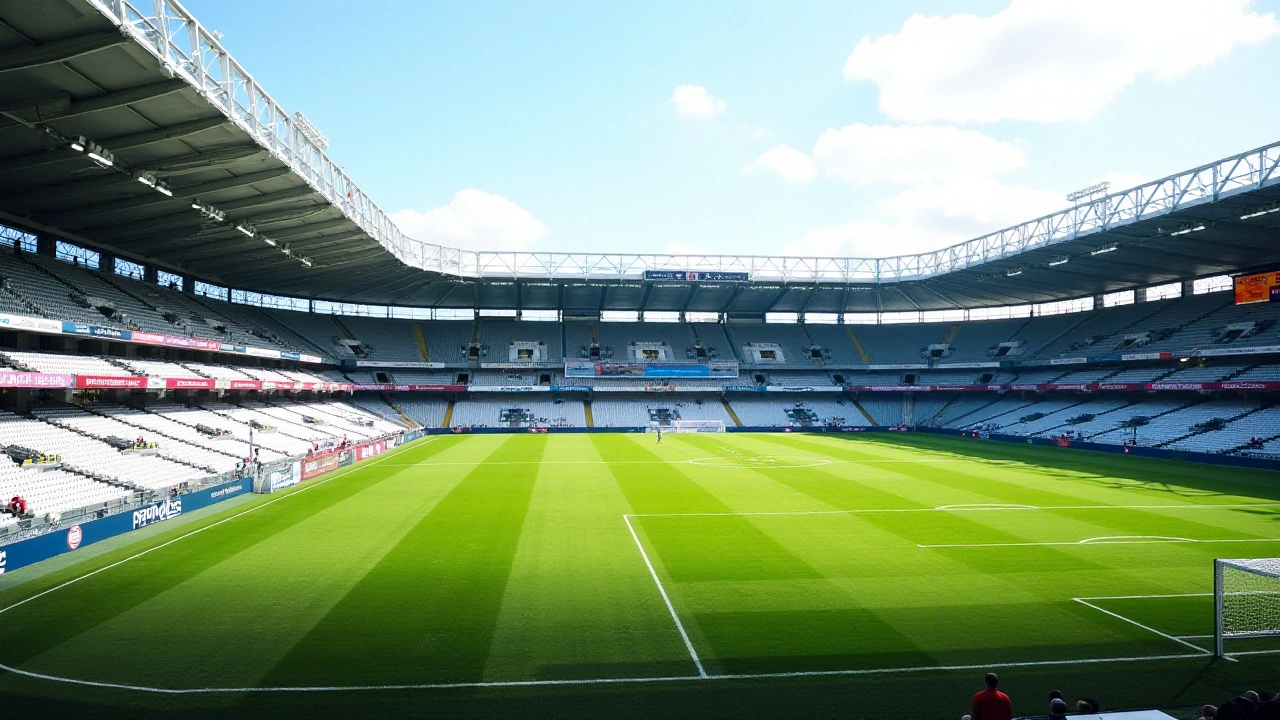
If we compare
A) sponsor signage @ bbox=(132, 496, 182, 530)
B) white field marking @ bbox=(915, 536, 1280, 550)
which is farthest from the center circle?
sponsor signage @ bbox=(132, 496, 182, 530)

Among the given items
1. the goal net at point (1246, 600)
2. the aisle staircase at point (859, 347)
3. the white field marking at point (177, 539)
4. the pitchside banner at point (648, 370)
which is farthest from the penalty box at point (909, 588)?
the aisle staircase at point (859, 347)

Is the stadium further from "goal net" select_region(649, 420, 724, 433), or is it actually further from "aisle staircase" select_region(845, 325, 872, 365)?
"aisle staircase" select_region(845, 325, 872, 365)

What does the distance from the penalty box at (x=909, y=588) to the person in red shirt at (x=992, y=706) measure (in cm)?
325

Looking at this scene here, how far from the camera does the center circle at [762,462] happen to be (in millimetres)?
33688

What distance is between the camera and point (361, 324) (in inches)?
2409

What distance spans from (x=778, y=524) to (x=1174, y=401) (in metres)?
41.4

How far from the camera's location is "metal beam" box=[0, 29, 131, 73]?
14820 mm

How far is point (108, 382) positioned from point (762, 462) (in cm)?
2967

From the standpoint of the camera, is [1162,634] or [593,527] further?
[593,527]

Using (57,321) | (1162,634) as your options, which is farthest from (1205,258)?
(57,321)

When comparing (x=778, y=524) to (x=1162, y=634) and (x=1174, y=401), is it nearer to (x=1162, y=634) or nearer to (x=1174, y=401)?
(x=1162, y=634)

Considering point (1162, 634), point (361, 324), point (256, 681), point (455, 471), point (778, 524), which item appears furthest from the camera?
point (361, 324)

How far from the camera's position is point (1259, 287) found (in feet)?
112

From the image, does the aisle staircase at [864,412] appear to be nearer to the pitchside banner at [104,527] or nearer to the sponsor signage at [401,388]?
the sponsor signage at [401,388]
